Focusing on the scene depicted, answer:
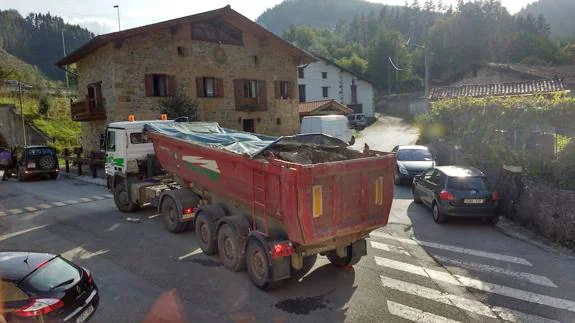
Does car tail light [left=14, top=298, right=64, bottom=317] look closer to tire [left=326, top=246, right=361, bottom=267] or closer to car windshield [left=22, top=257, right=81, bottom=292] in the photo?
car windshield [left=22, top=257, right=81, bottom=292]

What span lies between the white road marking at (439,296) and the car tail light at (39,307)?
5.07m

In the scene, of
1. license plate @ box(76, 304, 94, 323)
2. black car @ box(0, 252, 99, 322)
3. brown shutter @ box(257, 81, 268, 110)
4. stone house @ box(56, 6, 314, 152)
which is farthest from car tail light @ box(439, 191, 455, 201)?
brown shutter @ box(257, 81, 268, 110)

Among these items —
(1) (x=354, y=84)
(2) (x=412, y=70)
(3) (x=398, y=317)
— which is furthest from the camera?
(2) (x=412, y=70)

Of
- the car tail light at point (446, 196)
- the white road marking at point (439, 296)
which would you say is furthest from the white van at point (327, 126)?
the white road marking at point (439, 296)

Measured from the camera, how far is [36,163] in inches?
860

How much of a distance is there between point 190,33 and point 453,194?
18.4 m

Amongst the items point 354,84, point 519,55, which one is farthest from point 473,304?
point 519,55

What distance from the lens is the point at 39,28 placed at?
9056 centimetres

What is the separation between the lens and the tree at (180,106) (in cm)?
2281

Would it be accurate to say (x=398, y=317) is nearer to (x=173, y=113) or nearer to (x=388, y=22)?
(x=173, y=113)

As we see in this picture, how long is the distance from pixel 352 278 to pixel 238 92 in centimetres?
2060

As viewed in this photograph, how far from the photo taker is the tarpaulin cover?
8.08 metres

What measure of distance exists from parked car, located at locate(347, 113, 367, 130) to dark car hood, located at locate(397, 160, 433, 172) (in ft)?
99.6

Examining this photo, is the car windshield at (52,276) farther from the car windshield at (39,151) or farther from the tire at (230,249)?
the car windshield at (39,151)
